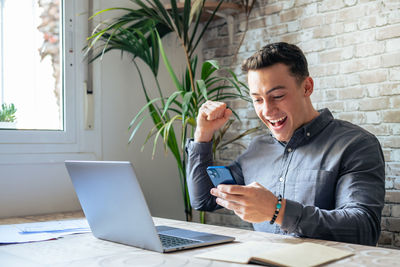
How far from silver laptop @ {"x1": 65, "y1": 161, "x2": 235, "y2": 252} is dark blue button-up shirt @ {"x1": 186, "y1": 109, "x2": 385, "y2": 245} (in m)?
0.33

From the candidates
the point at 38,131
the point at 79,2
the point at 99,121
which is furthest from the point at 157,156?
the point at 79,2

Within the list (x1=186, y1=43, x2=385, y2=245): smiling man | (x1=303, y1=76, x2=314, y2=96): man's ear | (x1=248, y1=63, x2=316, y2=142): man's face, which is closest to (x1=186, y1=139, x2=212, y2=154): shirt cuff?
(x1=186, y1=43, x2=385, y2=245): smiling man

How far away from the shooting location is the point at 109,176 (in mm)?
1318

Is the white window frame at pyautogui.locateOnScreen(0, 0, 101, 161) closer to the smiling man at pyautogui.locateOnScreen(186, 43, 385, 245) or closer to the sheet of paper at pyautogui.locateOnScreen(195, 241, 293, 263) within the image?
the smiling man at pyautogui.locateOnScreen(186, 43, 385, 245)

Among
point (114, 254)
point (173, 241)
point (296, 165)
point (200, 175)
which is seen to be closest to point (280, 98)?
point (296, 165)

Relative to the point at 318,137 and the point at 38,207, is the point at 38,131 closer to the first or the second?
the point at 38,207

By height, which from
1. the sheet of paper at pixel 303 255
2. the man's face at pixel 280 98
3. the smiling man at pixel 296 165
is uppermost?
the man's face at pixel 280 98

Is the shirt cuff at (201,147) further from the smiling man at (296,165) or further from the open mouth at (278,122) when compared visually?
the open mouth at (278,122)

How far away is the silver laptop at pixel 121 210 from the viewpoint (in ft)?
4.14

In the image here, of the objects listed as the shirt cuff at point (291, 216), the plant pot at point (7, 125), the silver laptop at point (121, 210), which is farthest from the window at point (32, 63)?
the shirt cuff at point (291, 216)

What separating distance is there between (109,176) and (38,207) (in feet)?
4.80

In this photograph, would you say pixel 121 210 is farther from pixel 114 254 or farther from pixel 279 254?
pixel 279 254

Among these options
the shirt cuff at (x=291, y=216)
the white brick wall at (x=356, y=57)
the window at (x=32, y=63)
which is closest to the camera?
the shirt cuff at (x=291, y=216)

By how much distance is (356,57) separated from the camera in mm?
2596
